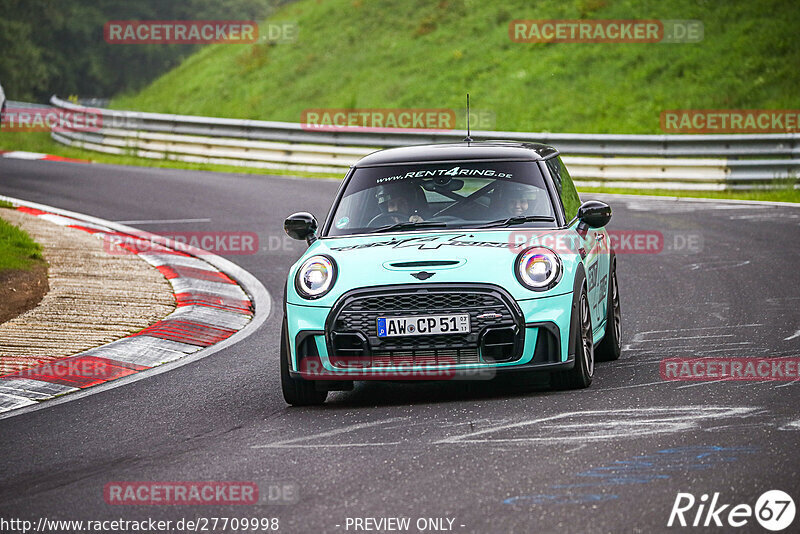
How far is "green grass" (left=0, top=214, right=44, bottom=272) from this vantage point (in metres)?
12.6

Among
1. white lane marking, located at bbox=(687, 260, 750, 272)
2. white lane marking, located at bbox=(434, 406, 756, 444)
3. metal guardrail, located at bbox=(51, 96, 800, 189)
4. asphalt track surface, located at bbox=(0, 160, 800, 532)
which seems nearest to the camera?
asphalt track surface, located at bbox=(0, 160, 800, 532)

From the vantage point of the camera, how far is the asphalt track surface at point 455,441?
5.16 m

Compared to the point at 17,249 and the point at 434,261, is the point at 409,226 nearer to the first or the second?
the point at 434,261

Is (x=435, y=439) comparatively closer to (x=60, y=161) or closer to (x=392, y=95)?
(x=60, y=161)

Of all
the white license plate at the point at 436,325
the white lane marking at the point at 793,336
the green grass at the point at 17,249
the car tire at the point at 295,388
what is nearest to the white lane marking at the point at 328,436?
the white license plate at the point at 436,325

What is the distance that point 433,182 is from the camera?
847cm

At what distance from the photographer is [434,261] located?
735cm

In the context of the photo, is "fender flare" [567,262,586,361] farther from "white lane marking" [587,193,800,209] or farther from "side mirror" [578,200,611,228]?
"white lane marking" [587,193,800,209]

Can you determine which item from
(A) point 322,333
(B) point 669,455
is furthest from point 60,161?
(B) point 669,455

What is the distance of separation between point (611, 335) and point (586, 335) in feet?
4.00

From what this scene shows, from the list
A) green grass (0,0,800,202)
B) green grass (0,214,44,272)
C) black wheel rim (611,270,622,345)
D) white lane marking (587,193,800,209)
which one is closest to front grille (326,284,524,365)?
black wheel rim (611,270,622,345)

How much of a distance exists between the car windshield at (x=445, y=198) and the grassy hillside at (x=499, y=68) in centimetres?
1767

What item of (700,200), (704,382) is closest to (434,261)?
(704,382)

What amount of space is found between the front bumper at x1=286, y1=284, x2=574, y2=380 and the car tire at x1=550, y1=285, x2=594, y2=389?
18cm
